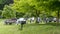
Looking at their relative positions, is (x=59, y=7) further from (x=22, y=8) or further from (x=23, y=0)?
(x=22, y=8)

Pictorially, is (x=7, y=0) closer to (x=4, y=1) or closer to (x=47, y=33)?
(x=4, y=1)

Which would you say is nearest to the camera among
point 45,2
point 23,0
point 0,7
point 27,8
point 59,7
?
point 45,2

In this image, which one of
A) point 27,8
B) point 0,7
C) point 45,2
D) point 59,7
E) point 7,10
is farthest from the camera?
point 0,7

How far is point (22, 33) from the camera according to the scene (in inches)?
801

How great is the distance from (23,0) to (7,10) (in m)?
17.0

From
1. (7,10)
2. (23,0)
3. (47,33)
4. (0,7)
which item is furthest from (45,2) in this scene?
(0,7)

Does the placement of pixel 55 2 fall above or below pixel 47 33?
above

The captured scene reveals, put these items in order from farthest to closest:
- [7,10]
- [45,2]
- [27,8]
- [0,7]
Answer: [0,7]
[7,10]
[27,8]
[45,2]

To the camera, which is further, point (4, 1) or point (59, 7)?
point (4, 1)

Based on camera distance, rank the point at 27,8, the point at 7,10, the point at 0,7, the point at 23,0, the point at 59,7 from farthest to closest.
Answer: the point at 0,7
the point at 7,10
the point at 27,8
the point at 23,0
the point at 59,7

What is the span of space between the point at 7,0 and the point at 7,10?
1165 inches

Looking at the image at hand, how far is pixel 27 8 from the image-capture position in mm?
34844

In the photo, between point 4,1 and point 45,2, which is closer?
point 45,2

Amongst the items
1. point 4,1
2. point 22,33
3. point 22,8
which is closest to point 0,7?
point 4,1
